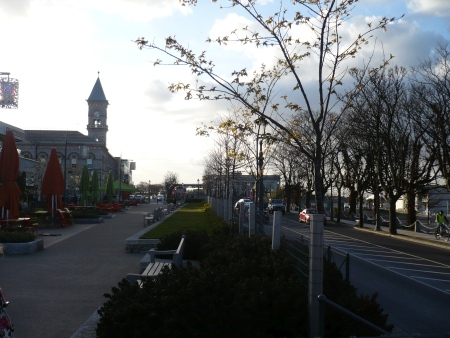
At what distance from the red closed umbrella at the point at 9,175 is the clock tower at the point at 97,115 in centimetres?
8736

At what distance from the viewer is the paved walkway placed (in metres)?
8.68

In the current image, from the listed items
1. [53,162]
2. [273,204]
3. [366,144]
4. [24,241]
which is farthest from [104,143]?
[24,241]

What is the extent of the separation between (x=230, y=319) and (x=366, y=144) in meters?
36.1

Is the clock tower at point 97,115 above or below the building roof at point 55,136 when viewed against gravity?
above

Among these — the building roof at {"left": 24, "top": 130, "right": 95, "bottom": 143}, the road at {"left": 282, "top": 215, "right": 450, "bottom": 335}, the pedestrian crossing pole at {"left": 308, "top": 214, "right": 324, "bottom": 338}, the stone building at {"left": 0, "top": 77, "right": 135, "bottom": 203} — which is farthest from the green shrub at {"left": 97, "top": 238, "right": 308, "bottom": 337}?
the building roof at {"left": 24, "top": 130, "right": 95, "bottom": 143}

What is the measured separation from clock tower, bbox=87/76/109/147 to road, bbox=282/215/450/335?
8874 centimetres

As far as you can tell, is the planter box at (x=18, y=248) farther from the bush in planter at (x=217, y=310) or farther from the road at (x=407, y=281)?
the bush in planter at (x=217, y=310)

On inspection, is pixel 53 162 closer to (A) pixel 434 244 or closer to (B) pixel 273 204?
(A) pixel 434 244

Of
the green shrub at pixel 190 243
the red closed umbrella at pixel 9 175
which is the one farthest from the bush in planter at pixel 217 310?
the red closed umbrella at pixel 9 175

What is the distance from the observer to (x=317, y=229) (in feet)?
20.6

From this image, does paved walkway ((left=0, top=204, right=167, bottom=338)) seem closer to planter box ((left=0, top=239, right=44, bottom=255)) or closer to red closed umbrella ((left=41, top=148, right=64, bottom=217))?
planter box ((left=0, top=239, right=44, bottom=255))

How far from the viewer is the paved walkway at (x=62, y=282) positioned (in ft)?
→ 28.5

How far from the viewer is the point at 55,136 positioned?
335 ft

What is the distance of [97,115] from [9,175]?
298 ft
